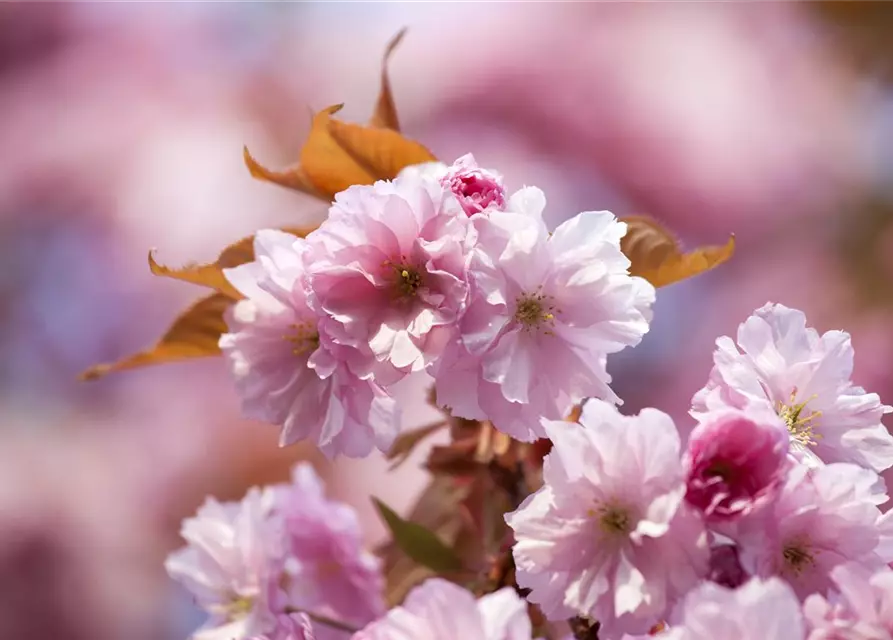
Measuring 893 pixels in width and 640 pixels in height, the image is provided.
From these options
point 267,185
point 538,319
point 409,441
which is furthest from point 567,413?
point 267,185

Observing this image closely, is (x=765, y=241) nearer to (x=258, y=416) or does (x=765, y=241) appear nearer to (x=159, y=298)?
(x=159, y=298)

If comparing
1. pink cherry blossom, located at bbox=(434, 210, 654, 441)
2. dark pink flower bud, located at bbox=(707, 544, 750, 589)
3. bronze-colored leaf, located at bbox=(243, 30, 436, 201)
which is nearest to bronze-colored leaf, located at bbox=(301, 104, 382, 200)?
bronze-colored leaf, located at bbox=(243, 30, 436, 201)

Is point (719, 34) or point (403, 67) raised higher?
point (719, 34)

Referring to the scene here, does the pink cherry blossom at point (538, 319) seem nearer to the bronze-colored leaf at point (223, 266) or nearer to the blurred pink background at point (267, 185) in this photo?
the bronze-colored leaf at point (223, 266)

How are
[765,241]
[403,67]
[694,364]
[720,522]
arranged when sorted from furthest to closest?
[403,67] < [765,241] < [694,364] < [720,522]

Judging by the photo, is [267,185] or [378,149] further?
[267,185]

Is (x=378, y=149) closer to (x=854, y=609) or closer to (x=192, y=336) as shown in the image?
(x=192, y=336)

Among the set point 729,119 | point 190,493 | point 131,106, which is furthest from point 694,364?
point 131,106

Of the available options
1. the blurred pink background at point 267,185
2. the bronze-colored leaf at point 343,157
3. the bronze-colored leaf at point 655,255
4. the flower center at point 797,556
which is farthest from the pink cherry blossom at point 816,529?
the blurred pink background at point 267,185
